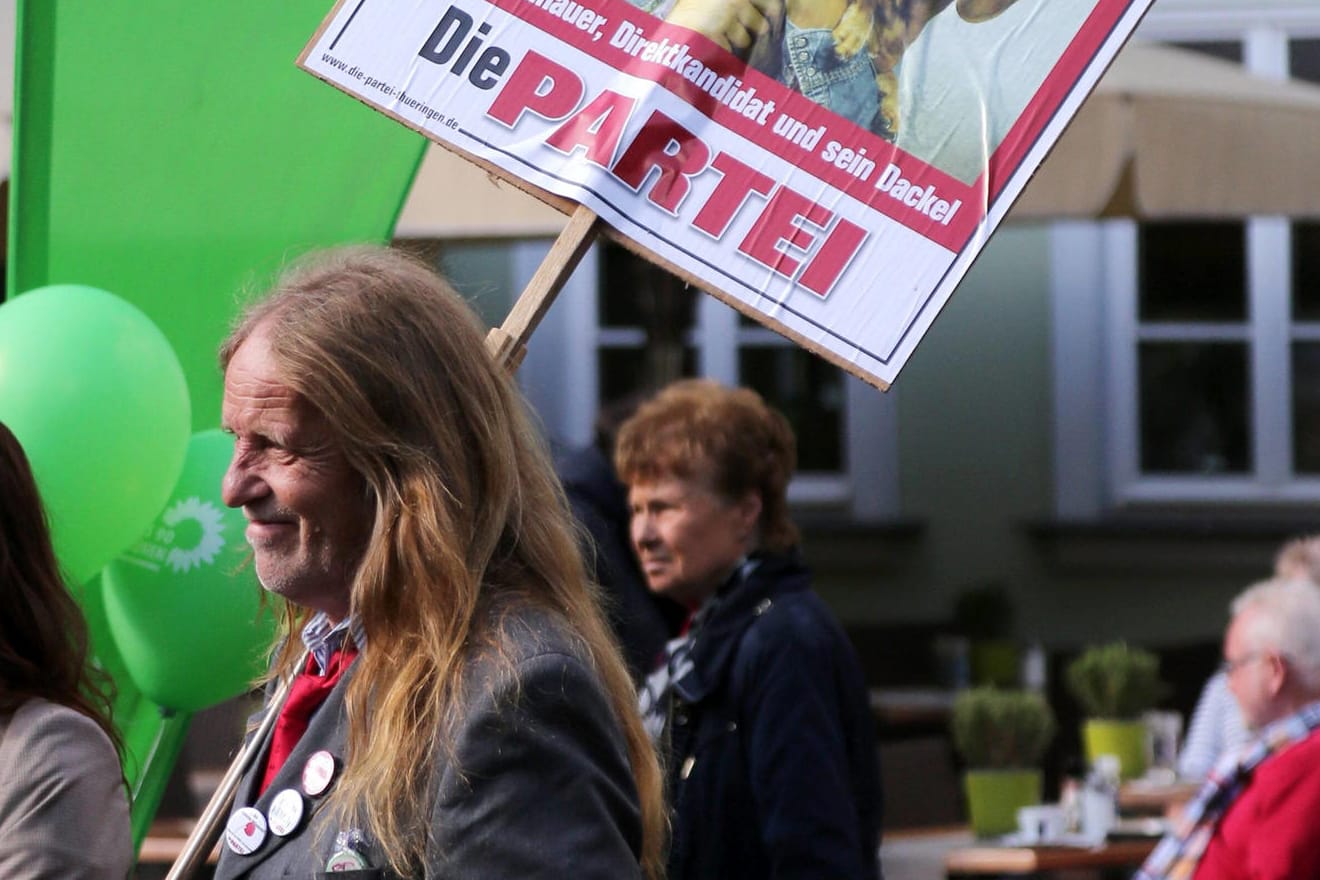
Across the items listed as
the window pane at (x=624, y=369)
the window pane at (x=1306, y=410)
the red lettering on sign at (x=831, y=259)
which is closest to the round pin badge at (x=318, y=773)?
the red lettering on sign at (x=831, y=259)

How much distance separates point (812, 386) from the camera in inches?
362

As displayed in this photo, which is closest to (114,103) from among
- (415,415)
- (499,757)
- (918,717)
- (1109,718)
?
(415,415)

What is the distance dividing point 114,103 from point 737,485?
1.23 metres

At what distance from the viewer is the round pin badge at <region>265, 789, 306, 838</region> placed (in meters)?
1.67

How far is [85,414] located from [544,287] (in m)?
0.78

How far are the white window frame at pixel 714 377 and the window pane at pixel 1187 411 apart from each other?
1.27 m

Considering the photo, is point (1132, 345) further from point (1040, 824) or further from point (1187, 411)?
point (1040, 824)

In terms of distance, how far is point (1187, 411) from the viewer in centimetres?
908

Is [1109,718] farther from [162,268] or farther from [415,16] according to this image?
[415,16]

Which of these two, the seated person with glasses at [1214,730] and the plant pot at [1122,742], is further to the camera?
the seated person with glasses at [1214,730]

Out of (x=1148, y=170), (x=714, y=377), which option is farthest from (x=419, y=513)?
(x=714, y=377)

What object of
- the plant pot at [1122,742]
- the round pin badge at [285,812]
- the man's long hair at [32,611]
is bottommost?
the plant pot at [1122,742]

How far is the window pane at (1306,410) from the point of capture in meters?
8.98

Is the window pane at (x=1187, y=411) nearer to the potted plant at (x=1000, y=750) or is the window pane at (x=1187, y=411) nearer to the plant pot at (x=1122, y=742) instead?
the plant pot at (x=1122, y=742)
